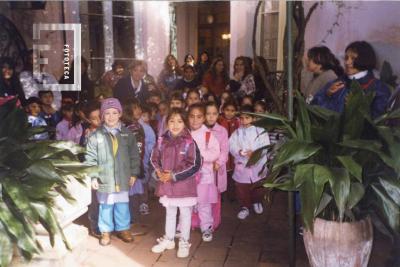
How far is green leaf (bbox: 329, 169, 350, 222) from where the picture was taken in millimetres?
2566

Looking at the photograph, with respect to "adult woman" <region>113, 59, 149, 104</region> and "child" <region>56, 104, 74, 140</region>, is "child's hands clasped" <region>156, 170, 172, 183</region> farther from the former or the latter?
"adult woman" <region>113, 59, 149, 104</region>

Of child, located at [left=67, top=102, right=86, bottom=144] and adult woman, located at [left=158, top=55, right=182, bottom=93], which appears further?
adult woman, located at [left=158, top=55, right=182, bottom=93]

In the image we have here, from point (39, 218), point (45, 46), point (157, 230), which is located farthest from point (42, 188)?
point (45, 46)

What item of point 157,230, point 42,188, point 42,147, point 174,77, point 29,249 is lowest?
point 157,230

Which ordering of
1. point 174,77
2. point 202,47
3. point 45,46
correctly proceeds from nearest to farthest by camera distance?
point 45,46
point 174,77
point 202,47

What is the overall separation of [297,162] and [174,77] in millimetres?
4443

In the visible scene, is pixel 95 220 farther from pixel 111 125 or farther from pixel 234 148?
pixel 234 148

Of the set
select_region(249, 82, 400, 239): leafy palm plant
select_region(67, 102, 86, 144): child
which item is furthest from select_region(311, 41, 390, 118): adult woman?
select_region(67, 102, 86, 144): child

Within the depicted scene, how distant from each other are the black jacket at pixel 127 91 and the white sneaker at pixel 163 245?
217 centimetres

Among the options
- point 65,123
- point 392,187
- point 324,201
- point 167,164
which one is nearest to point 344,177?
point 324,201

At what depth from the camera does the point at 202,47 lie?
35.2 feet

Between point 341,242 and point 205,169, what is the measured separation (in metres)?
1.49

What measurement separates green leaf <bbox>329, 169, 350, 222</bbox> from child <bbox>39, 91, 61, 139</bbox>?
3.41 meters

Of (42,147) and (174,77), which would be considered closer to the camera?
(42,147)
